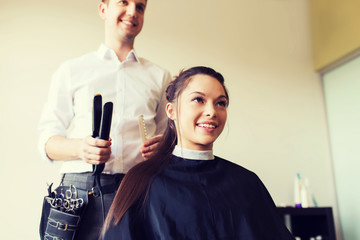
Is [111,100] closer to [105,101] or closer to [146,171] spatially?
[105,101]

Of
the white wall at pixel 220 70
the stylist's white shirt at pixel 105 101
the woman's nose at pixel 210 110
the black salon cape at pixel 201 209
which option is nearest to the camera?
the black salon cape at pixel 201 209

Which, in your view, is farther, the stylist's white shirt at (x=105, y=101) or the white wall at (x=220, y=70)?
the white wall at (x=220, y=70)

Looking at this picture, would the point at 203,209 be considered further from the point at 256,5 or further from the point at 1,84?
the point at 256,5

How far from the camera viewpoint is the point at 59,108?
1.24 meters

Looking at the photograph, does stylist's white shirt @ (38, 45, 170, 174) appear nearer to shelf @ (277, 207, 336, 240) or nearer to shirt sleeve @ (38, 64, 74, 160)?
shirt sleeve @ (38, 64, 74, 160)

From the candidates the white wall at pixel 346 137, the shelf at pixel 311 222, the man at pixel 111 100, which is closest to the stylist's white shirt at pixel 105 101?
the man at pixel 111 100

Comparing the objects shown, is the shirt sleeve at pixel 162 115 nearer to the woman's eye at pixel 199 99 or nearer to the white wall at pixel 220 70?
the woman's eye at pixel 199 99

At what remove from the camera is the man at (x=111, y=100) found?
1.14 meters

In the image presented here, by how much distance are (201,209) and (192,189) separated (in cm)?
8

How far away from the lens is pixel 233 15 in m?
2.93

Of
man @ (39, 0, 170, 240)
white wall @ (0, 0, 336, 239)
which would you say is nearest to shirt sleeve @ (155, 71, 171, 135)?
man @ (39, 0, 170, 240)

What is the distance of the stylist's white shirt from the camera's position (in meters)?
1.20

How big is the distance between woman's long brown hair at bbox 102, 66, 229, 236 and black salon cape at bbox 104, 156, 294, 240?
0.07ft

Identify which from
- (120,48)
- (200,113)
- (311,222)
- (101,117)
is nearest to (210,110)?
(200,113)
